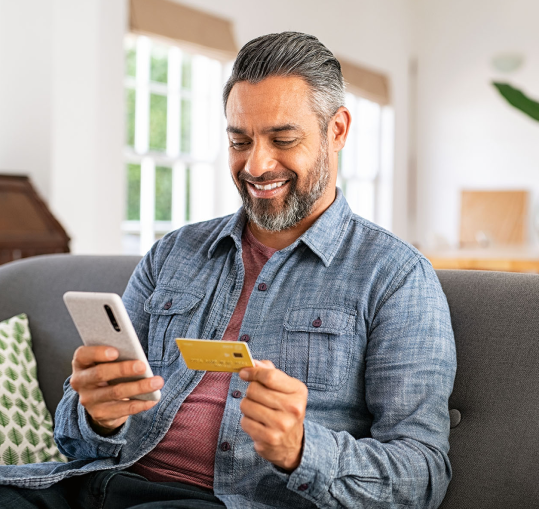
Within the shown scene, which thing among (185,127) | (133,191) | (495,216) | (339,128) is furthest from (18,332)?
(495,216)

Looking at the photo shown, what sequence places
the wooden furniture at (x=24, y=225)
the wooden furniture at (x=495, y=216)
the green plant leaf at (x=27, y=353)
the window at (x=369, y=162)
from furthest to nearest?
the wooden furniture at (x=495, y=216) < the window at (x=369, y=162) < the wooden furniture at (x=24, y=225) < the green plant leaf at (x=27, y=353)

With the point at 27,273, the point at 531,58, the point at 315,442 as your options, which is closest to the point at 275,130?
the point at 315,442

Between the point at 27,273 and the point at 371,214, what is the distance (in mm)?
6723

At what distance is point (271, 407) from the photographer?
1099mm

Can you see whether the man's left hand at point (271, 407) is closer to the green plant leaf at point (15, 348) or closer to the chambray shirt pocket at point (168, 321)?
the chambray shirt pocket at point (168, 321)

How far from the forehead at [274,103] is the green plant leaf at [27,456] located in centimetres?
91

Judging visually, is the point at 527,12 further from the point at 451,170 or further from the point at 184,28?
the point at 184,28

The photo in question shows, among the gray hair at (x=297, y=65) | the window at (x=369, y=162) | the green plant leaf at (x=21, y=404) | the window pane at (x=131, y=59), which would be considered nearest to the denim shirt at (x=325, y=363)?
the gray hair at (x=297, y=65)

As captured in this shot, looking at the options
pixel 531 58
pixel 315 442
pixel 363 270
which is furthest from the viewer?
pixel 531 58

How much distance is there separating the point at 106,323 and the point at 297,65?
2.17ft

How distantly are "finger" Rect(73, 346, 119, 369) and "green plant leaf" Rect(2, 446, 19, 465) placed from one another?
62 cm

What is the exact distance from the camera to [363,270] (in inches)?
56.6

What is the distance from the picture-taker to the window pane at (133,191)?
211 inches

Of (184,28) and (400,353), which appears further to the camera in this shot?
(184,28)
